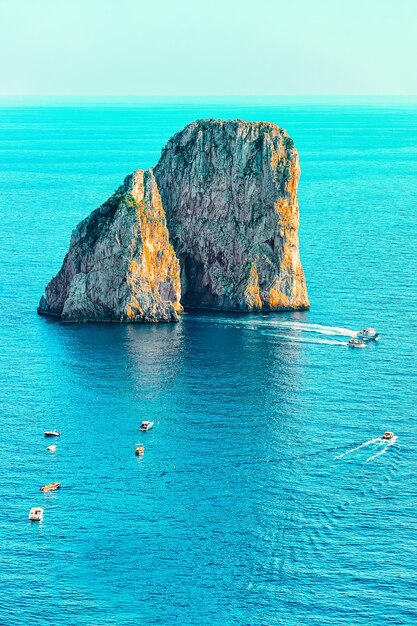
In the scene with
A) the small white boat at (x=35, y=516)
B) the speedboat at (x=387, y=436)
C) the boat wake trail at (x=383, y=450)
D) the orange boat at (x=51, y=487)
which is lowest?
the small white boat at (x=35, y=516)

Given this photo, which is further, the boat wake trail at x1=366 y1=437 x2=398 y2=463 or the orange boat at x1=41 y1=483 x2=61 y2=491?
the boat wake trail at x1=366 y1=437 x2=398 y2=463

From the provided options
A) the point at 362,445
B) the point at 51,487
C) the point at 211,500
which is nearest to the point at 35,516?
the point at 51,487

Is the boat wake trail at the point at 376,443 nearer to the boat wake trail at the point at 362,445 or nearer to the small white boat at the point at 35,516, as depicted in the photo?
the boat wake trail at the point at 362,445

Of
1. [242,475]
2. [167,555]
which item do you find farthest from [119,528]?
[242,475]

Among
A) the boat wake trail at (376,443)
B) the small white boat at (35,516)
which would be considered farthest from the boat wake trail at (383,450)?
the small white boat at (35,516)

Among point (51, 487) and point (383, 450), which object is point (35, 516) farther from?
point (383, 450)

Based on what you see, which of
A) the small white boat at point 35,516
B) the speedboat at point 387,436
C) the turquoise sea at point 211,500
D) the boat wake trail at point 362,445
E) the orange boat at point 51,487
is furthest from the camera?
the speedboat at point 387,436

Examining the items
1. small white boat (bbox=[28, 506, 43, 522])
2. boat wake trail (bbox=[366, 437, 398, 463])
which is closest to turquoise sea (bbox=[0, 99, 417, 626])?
boat wake trail (bbox=[366, 437, 398, 463])

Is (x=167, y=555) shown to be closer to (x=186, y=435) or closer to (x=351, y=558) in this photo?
(x=351, y=558)

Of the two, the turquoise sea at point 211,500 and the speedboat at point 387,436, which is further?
the speedboat at point 387,436

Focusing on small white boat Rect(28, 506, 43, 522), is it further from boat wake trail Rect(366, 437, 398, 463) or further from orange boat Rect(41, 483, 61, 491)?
boat wake trail Rect(366, 437, 398, 463)

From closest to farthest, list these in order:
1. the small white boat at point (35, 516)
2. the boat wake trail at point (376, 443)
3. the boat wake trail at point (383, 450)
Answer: the small white boat at point (35, 516)
the boat wake trail at point (383, 450)
the boat wake trail at point (376, 443)
